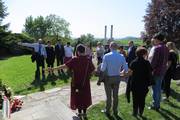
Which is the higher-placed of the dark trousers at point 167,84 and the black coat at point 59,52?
the black coat at point 59,52

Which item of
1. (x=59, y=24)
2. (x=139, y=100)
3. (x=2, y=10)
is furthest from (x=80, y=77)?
(x=59, y=24)

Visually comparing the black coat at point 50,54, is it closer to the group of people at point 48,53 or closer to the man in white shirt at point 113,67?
the group of people at point 48,53

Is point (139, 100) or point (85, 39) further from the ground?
point (139, 100)

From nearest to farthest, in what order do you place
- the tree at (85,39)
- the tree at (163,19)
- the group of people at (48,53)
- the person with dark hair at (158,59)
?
the person with dark hair at (158,59) < the group of people at (48,53) < the tree at (85,39) < the tree at (163,19)

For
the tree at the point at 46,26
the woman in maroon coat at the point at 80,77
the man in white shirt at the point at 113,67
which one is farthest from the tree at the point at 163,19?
the tree at the point at 46,26

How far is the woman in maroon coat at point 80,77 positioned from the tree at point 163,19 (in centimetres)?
3741

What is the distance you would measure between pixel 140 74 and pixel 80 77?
1500mm

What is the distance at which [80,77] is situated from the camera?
34.6 ft

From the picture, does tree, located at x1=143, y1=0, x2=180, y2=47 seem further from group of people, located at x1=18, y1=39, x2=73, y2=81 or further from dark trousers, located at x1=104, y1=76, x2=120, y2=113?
dark trousers, located at x1=104, y1=76, x2=120, y2=113

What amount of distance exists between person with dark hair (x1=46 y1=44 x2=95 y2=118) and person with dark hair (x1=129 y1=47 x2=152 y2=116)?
3.52 feet

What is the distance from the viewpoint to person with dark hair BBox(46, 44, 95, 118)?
1046cm

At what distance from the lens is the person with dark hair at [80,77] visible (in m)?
10.5

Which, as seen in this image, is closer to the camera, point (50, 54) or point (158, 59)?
point (158, 59)

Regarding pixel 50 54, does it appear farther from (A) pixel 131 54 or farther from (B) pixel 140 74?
→ (B) pixel 140 74
